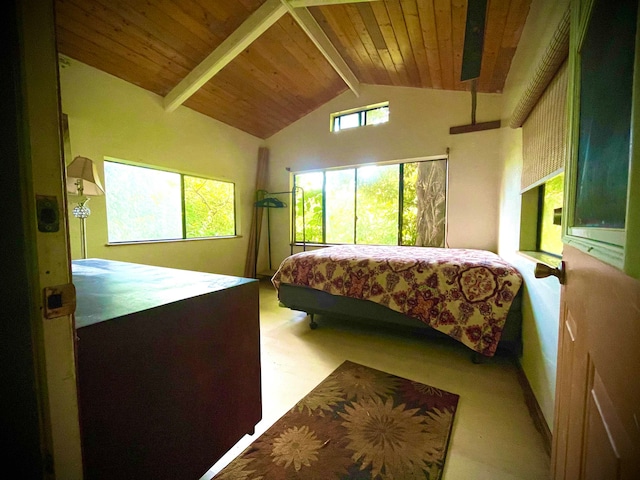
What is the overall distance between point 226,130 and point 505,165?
3965 mm

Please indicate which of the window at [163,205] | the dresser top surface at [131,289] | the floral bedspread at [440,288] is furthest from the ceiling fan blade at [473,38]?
the window at [163,205]

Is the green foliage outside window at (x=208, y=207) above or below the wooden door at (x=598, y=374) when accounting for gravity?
above

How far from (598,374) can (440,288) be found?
1.59 metres

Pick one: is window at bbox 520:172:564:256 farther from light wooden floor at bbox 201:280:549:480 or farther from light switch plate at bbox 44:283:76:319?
light switch plate at bbox 44:283:76:319

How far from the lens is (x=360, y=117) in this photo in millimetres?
4156

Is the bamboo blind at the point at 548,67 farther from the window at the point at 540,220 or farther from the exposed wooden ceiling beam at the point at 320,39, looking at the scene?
the exposed wooden ceiling beam at the point at 320,39

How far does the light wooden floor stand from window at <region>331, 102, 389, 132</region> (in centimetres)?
314

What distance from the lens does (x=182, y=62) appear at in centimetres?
291

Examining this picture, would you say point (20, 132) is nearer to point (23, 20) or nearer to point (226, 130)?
point (23, 20)

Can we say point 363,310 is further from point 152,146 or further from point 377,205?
point 152,146

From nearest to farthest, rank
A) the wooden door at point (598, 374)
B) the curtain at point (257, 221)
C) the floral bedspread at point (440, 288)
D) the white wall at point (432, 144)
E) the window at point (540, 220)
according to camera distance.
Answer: the wooden door at point (598, 374), the window at point (540, 220), the floral bedspread at point (440, 288), the white wall at point (432, 144), the curtain at point (257, 221)

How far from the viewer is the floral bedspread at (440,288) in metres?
1.81

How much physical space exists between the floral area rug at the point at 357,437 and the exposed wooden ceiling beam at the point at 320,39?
3344mm

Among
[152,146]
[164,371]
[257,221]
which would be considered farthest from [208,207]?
[164,371]
